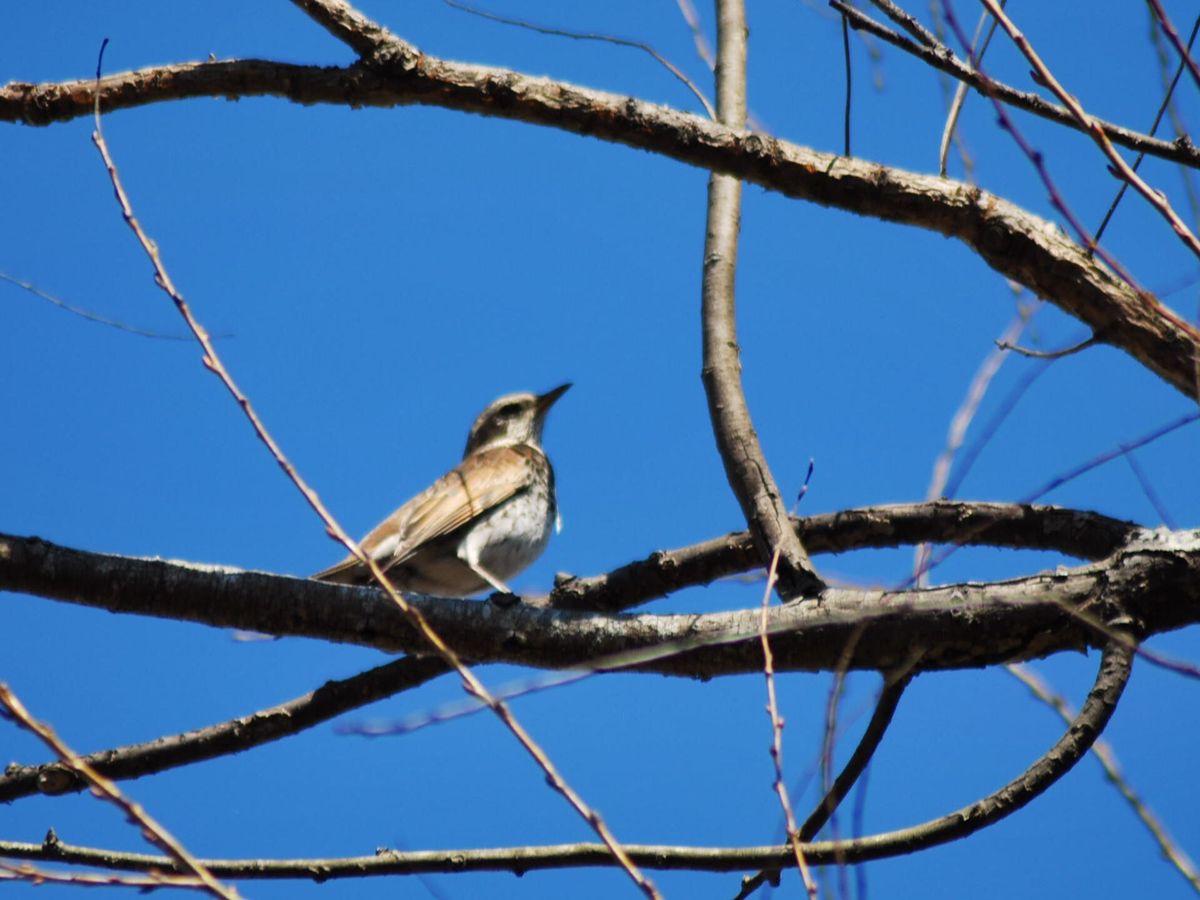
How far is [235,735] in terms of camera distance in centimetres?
469

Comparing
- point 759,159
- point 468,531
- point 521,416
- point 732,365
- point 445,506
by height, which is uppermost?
point 521,416

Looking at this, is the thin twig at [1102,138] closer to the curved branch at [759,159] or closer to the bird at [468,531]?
the curved branch at [759,159]

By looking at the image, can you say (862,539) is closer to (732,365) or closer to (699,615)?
(732,365)

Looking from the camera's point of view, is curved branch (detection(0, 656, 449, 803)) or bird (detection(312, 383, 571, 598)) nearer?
curved branch (detection(0, 656, 449, 803))

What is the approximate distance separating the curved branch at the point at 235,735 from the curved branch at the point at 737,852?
784 millimetres

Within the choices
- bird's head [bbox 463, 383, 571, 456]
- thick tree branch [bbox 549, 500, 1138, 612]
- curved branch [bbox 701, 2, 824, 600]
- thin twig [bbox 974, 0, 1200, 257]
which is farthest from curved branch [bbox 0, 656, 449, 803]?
bird's head [bbox 463, 383, 571, 456]

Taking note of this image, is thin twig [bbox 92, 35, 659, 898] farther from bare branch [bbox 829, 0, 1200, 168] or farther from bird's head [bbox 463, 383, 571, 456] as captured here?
bird's head [bbox 463, 383, 571, 456]

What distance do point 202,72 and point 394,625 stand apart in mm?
1936

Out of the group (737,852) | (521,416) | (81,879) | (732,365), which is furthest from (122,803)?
(521,416)

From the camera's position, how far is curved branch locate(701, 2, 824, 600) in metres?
4.37

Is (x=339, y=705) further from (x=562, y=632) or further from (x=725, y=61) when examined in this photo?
(x=725, y=61)

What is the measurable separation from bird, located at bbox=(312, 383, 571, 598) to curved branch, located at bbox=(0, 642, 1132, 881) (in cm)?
288

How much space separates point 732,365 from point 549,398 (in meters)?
4.00

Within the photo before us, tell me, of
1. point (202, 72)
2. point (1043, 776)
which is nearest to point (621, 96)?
point (202, 72)
